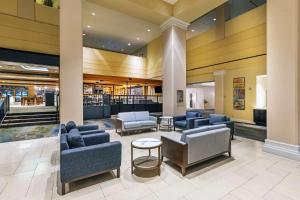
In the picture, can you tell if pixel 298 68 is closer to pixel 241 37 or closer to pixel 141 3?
pixel 241 37

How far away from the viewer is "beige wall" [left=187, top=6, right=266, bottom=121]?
7449 millimetres

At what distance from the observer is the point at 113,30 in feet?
31.6

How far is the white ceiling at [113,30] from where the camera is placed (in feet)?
25.6

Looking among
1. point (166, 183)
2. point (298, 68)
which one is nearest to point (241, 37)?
point (298, 68)

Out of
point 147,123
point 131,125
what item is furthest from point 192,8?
point 131,125

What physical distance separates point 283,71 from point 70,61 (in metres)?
6.34

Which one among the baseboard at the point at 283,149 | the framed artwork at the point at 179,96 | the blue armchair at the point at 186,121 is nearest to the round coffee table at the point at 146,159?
the blue armchair at the point at 186,121

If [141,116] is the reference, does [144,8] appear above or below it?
above

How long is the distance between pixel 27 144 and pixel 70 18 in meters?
4.38

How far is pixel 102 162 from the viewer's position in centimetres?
261

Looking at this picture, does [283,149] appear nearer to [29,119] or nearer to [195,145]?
[195,145]

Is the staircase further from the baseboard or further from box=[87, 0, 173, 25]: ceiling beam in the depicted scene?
the baseboard

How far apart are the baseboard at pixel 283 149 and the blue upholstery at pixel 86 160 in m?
3.97

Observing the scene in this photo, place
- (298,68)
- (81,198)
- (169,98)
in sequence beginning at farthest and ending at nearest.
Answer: (169,98) < (298,68) < (81,198)
